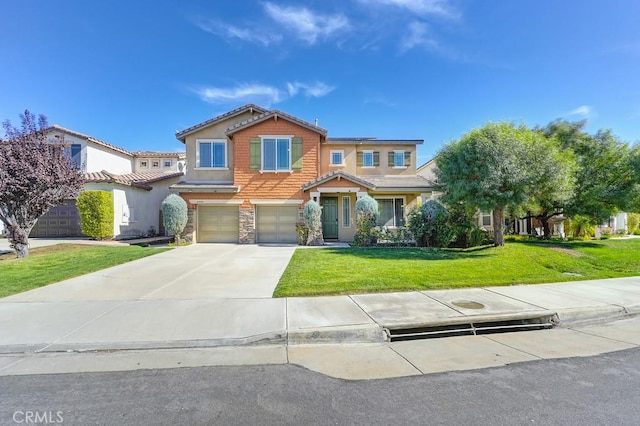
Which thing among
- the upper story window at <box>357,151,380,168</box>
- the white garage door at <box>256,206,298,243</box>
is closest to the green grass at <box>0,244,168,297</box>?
the white garage door at <box>256,206,298,243</box>

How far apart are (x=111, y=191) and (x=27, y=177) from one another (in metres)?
6.06

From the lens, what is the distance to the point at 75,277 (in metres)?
8.69

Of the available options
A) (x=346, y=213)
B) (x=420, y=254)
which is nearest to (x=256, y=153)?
(x=346, y=213)

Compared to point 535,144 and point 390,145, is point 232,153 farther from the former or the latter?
point 535,144

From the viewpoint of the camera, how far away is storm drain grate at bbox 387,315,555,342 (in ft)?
16.6

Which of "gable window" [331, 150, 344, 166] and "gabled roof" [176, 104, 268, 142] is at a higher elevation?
"gabled roof" [176, 104, 268, 142]

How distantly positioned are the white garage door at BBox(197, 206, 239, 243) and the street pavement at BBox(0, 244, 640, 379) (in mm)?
9902

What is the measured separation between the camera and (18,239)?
11.8 m

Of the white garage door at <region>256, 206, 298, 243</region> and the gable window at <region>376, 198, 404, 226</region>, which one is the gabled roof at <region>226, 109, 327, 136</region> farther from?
the gable window at <region>376, 198, 404, 226</region>

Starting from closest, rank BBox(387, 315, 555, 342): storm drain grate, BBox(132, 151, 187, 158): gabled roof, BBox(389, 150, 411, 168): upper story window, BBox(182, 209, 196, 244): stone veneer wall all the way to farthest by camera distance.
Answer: BBox(387, 315, 555, 342): storm drain grate < BBox(182, 209, 196, 244): stone veneer wall < BBox(389, 150, 411, 168): upper story window < BBox(132, 151, 187, 158): gabled roof

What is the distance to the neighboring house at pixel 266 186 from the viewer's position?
17.5 metres

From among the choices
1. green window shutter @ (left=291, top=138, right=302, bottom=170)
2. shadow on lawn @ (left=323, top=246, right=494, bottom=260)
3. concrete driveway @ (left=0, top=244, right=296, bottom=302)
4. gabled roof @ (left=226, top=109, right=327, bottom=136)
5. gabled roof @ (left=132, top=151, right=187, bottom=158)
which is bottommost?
concrete driveway @ (left=0, top=244, right=296, bottom=302)

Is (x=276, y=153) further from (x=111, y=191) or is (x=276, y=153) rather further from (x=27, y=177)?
(x=27, y=177)

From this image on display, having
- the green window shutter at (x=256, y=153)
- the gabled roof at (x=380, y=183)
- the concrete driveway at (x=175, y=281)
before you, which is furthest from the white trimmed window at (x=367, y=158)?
the concrete driveway at (x=175, y=281)
